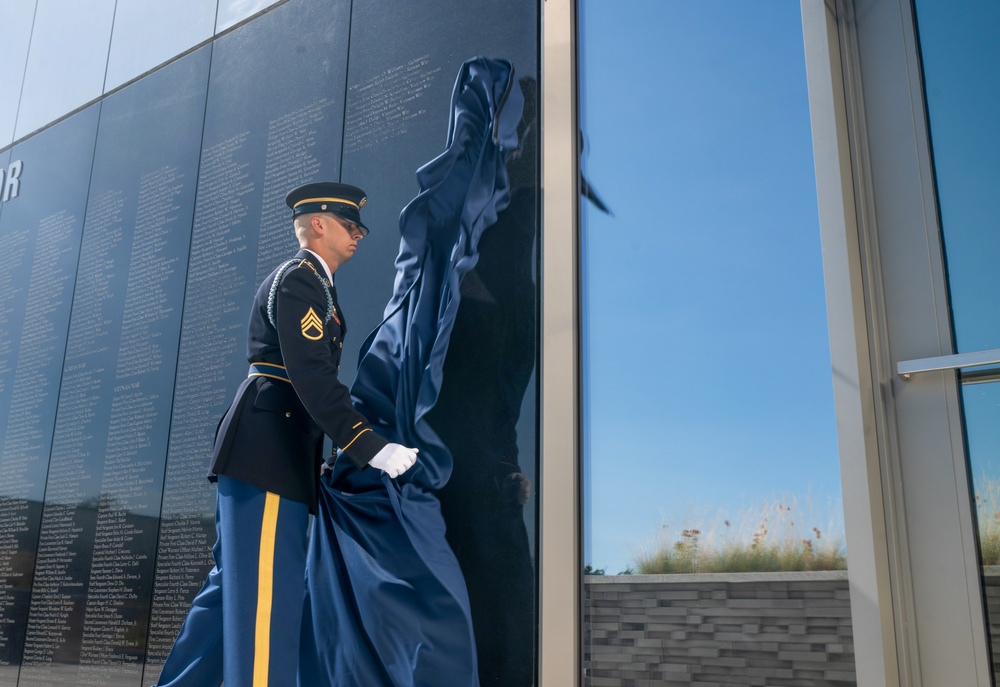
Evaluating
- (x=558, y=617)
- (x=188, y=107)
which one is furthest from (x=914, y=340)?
(x=188, y=107)

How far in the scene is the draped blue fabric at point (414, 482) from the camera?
2.78 metres

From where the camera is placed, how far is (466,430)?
306 cm

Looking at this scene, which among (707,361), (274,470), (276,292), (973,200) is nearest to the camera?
(973,200)

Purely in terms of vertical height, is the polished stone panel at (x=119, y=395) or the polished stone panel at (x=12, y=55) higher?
the polished stone panel at (x=12, y=55)

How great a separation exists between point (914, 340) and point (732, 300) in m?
0.50

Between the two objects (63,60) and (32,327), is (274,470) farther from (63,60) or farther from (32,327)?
(63,60)

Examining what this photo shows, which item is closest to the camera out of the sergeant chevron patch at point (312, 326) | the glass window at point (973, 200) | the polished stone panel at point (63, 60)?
the glass window at point (973, 200)

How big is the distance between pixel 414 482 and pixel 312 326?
55 centimetres

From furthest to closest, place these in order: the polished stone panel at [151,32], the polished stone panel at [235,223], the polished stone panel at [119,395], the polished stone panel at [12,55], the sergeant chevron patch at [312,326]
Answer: the polished stone panel at [12,55], the polished stone panel at [151,32], the polished stone panel at [119,395], the polished stone panel at [235,223], the sergeant chevron patch at [312,326]

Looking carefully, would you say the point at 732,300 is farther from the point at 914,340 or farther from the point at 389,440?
the point at 389,440

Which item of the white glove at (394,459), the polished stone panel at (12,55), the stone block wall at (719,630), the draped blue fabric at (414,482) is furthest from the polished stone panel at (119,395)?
the stone block wall at (719,630)

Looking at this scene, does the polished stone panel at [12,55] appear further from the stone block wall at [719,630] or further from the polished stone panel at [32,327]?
the stone block wall at [719,630]

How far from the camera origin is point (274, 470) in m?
2.88

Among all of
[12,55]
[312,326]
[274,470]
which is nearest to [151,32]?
[12,55]
